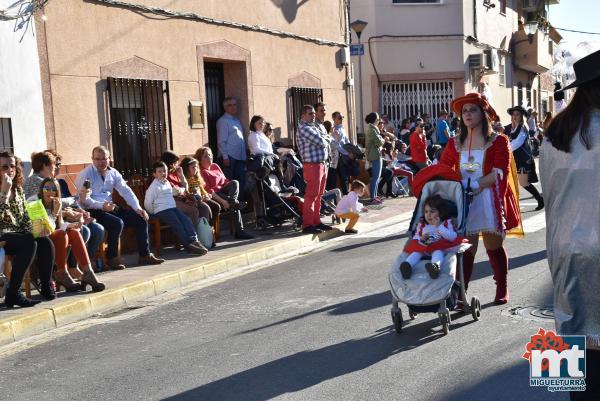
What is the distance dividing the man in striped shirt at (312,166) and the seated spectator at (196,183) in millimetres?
1479

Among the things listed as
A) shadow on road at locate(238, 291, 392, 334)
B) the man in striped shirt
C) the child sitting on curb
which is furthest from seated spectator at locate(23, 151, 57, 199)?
the child sitting on curb

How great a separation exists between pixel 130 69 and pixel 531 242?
6.07m

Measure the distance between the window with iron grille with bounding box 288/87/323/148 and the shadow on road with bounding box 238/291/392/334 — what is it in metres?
8.76

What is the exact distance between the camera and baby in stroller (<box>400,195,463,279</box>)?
6760mm

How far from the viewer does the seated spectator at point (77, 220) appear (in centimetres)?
951

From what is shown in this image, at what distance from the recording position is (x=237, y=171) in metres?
14.2

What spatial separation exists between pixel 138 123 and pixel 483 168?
22.2ft

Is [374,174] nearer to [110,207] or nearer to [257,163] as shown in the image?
[257,163]

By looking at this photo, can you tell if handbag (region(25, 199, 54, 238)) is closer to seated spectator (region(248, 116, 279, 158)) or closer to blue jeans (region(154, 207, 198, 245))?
blue jeans (region(154, 207, 198, 245))

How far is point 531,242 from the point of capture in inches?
437

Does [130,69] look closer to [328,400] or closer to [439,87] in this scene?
[328,400]

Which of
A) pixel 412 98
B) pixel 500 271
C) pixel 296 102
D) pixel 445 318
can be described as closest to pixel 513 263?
pixel 500 271

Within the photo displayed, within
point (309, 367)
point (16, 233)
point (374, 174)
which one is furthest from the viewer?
point (374, 174)

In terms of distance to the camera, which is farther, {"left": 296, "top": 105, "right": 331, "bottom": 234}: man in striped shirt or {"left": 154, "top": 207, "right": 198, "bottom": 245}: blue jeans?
{"left": 296, "top": 105, "right": 331, "bottom": 234}: man in striped shirt
